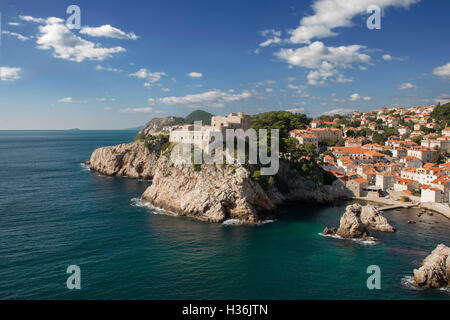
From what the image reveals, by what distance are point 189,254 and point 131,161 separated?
1985 inches

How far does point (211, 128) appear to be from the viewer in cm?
5078

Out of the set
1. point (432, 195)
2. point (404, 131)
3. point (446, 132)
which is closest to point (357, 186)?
point (432, 195)

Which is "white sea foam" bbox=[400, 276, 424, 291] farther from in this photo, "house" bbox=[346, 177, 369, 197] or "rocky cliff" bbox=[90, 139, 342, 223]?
"house" bbox=[346, 177, 369, 197]

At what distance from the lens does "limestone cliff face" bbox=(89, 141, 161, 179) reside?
72250 mm

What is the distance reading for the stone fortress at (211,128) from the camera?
49.4 m

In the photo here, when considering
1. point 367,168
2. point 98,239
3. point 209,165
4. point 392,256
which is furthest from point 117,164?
point 392,256

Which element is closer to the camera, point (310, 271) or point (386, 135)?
point (310, 271)

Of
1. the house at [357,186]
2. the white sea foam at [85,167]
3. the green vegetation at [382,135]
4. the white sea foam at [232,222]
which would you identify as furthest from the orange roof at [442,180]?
the white sea foam at [85,167]

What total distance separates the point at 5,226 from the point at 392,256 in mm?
43226

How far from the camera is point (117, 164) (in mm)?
→ 74812

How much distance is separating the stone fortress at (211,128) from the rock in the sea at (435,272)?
108ft

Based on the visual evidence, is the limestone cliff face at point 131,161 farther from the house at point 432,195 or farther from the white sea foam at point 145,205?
the house at point 432,195
